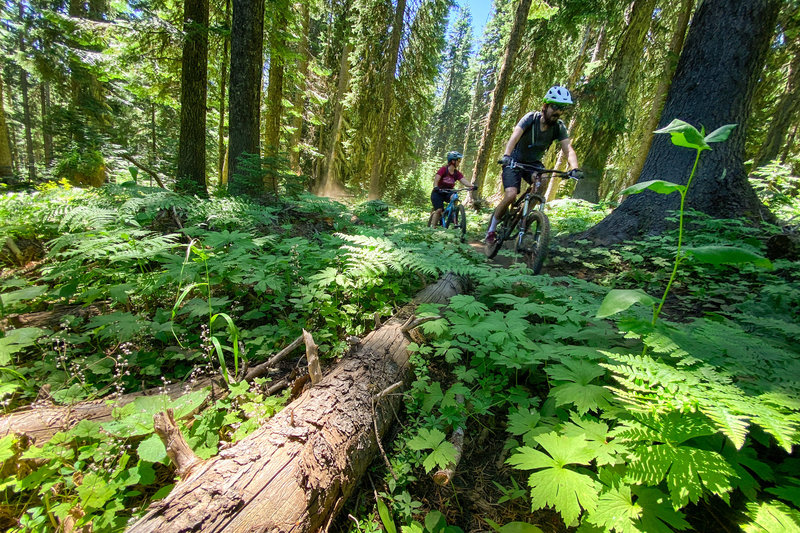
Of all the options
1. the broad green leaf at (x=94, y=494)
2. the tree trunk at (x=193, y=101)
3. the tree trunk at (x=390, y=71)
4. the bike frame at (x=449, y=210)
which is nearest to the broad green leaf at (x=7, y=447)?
the broad green leaf at (x=94, y=494)

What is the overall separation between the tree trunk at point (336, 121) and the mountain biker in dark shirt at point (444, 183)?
957cm

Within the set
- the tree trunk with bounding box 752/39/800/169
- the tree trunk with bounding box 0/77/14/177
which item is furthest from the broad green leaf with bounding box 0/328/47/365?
the tree trunk with bounding box 752/39/800/169

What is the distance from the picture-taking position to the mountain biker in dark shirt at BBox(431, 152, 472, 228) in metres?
7.00

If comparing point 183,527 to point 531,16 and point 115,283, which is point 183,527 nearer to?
point 115,283

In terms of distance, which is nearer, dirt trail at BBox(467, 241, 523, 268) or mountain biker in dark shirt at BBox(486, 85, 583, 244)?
mountain biker in dark shirt at BBox(486, 85, 583, 244)

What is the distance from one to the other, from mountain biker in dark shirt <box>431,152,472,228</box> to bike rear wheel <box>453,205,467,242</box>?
1.31ft

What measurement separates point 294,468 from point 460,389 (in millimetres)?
A: 1044

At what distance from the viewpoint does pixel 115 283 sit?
110 inches

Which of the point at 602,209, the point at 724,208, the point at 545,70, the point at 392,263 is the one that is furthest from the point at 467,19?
the point at 392,263

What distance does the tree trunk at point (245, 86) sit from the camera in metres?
5.63

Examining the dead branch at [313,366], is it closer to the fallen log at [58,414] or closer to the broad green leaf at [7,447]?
the fallen log at [58,414]

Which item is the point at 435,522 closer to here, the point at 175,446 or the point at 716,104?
the point at 175,446

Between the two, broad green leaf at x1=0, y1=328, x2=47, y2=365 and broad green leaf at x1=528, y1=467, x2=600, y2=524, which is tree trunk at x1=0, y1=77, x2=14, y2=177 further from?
broad green leaf at x1=528, y1=467, x2=600, y2=524

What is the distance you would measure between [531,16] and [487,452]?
1222cm
